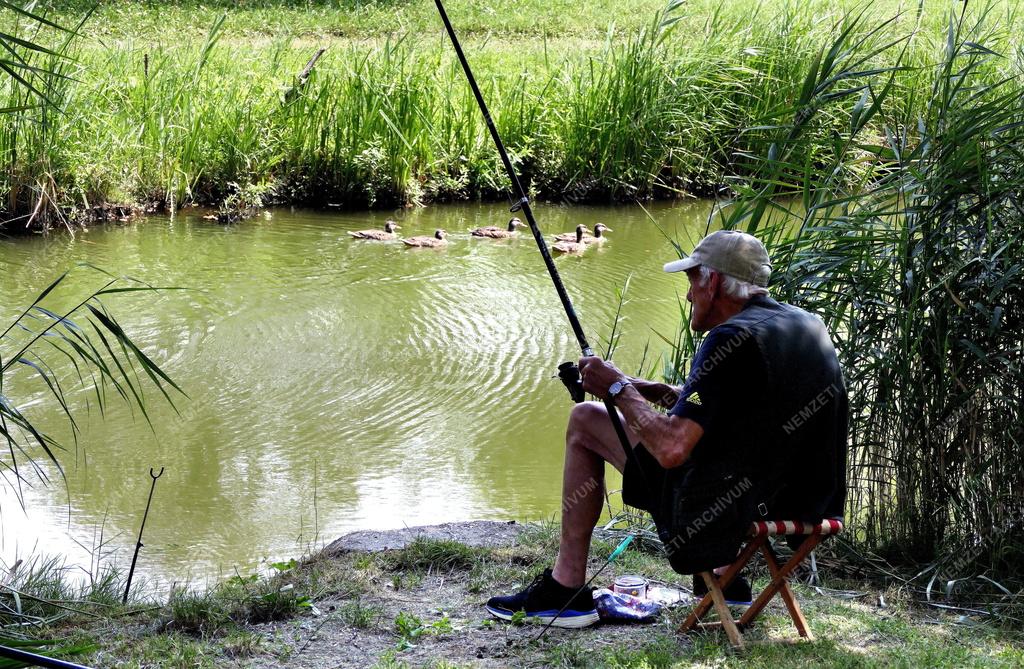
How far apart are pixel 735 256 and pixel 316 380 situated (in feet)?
11.8

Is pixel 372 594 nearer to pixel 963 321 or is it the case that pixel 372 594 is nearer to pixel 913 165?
pixel 963 321

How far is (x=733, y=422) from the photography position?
2914mm

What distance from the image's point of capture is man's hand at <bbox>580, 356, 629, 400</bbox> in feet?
9.99

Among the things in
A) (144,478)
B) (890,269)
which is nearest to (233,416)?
(144,478)

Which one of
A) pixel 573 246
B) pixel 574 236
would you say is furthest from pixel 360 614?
pixel 574 236

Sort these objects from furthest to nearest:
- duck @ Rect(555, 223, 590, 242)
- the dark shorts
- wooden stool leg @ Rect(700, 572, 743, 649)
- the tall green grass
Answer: duck @ Rect(555, 223, 590, 242)
the tall green grass
the dark shorts
wooden stool leg @ Rect(700, 572, 743, 649)

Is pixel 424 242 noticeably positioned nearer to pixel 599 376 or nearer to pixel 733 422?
pixel 599 376

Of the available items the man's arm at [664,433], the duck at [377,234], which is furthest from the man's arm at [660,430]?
the duck at [377,234]

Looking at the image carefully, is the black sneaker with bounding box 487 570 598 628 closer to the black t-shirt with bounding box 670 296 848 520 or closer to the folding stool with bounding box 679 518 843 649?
the folding stool with bounding box 679 518 843 649

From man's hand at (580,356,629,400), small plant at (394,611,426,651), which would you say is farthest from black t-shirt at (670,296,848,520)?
small plant at (394,611,426,651)

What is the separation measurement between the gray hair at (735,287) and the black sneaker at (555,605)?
0.93 m

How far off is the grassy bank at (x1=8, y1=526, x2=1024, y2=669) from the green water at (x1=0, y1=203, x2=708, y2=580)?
0.92m

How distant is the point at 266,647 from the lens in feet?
10.0

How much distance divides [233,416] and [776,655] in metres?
3.44
